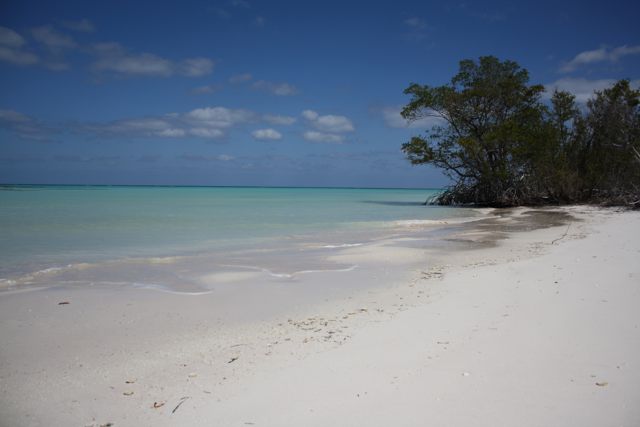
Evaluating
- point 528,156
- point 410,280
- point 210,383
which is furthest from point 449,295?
point 528,156

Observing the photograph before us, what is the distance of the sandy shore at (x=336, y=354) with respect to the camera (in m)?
2.48

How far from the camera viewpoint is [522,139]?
79.9 ft

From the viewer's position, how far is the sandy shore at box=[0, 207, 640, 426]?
97.6 inches

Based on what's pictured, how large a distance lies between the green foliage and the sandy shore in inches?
839

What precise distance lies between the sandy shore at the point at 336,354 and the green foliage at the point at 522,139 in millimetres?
21323

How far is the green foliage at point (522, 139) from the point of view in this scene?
941 inches

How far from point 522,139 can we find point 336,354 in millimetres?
24573

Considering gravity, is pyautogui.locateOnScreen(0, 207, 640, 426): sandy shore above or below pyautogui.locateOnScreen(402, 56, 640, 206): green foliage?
below

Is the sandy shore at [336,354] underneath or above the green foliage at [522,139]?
underneath

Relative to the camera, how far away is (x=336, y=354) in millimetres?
3299

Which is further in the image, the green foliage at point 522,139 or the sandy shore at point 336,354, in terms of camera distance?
the green foliage at point 522,139

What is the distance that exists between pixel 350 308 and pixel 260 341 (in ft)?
4.32

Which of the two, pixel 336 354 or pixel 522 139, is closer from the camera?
pixel 336 354

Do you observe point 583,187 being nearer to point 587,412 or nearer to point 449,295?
point 449,295
